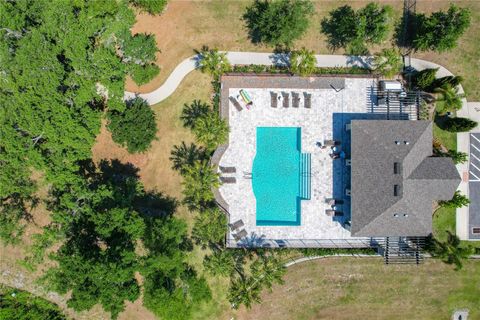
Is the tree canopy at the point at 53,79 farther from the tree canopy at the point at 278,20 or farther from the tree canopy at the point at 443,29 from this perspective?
the tree canopy at the point at 443,29

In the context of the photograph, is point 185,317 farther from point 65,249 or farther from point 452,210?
point 452,210

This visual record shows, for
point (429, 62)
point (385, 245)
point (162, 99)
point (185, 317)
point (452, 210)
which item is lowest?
point (185, 317)

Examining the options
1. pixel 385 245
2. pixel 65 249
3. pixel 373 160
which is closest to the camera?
pixel 65 249

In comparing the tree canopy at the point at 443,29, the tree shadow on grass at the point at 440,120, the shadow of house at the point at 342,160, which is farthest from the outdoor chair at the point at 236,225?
the tree canopy at the point at 443,29

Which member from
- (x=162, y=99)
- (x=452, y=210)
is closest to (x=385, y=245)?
(x=452, y=210)

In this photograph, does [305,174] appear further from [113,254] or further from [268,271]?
[113,254]

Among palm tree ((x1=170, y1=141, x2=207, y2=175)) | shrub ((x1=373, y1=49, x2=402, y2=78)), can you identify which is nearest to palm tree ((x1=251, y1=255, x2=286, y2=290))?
palm tree ((x1=170, y1=141, x2=207, y2=175))

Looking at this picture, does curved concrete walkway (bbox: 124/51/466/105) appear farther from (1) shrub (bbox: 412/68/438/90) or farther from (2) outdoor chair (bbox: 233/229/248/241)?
(2) outdoor chair (bbox: 233/229/248/241)
